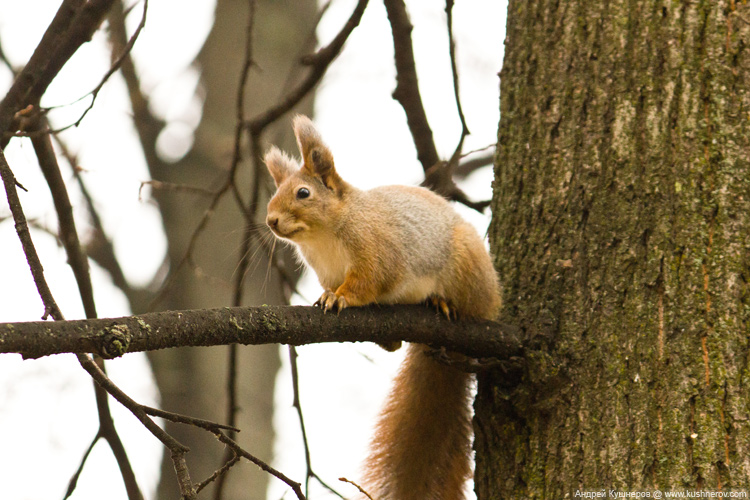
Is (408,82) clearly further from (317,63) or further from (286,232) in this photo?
(286,232)

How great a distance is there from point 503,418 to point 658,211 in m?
0.65

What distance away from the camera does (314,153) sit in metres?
2.39

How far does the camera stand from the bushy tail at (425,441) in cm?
218

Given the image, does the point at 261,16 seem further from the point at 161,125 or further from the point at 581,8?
the point at 581,8

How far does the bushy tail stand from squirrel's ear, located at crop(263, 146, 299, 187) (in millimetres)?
783

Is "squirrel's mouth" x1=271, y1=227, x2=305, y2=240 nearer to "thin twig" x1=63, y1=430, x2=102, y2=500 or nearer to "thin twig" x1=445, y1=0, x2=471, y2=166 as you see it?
"thin twig" x1=445, y1=0, x2=471, y2=166

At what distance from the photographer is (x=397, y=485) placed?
2168 mm

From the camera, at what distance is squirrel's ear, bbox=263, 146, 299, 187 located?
2.57m

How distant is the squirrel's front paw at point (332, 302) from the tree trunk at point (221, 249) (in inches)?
74.6

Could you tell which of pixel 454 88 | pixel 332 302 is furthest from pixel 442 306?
pixel 454 88

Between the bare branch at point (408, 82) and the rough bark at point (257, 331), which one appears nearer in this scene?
the rough bark at point (257, 331)

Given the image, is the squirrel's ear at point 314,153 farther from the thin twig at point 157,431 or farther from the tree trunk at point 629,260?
the thin twig at point 157,431

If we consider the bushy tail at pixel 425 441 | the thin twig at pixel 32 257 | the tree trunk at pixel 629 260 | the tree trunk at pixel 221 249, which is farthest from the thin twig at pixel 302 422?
the tree trunk at pixel 221 249

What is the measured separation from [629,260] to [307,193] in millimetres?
1004
